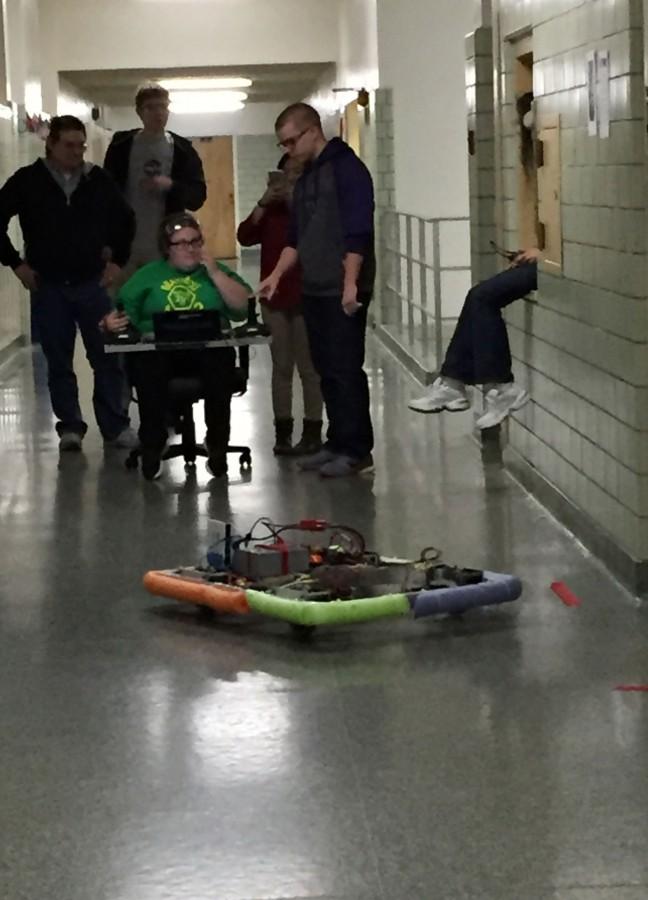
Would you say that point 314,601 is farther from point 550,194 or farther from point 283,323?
point 283,323

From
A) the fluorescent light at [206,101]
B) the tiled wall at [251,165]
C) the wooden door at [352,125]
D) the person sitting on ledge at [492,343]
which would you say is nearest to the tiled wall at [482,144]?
the person sitting on ledge at [492,343]

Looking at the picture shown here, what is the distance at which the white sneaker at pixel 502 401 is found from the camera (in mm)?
6543

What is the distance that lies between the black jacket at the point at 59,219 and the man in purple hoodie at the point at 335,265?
1.05 metres

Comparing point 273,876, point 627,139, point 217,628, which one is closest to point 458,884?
point 273,876

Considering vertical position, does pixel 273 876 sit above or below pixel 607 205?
below

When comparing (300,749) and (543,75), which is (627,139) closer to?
(543,75)

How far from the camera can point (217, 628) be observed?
475 cm

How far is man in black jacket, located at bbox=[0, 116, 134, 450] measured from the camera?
25.8 feet

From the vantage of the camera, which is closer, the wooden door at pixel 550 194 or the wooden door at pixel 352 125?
the wooden door at pixel 550 194

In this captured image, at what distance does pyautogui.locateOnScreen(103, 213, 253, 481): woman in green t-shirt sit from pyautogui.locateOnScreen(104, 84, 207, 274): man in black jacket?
123 centimetres

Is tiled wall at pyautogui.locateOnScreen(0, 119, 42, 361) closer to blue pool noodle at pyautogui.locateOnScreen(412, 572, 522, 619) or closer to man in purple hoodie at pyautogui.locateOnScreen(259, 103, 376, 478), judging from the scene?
man in purple hoodie at pyautogui.locateOnScreen(259, 103, 376, 478)

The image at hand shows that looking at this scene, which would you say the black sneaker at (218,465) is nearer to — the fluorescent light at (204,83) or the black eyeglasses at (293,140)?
the black eyeglasses at (293,140)

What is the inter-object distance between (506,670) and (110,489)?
10.1 feet

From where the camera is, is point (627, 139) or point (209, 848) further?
point (627, 139)
